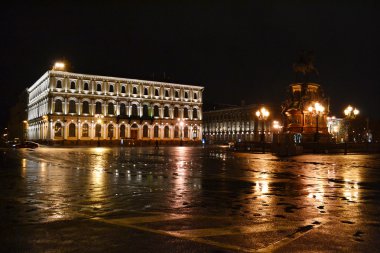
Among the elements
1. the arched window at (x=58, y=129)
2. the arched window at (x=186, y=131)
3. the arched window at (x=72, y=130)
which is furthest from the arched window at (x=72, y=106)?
the arched window at (x=186, y=131)

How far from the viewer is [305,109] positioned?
44.7 metres

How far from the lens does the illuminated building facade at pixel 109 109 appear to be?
88.5 meters

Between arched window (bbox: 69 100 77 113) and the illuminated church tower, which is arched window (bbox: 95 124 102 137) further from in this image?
the illuminated church tower

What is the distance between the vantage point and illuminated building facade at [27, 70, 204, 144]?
88.5 metres

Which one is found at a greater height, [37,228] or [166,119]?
[166,119]

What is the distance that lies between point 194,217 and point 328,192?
220 inches

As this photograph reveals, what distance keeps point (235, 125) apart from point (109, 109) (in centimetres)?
4110

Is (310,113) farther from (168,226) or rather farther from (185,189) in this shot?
(168,226)

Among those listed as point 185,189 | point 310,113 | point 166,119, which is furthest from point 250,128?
point 185,189

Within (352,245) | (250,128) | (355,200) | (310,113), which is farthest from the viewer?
(250,128)

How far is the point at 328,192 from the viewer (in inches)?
491

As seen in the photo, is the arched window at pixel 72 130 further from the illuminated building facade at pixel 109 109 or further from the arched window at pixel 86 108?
the arched window at pixel 86 108

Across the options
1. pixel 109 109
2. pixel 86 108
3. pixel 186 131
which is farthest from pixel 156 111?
pixel 86 108

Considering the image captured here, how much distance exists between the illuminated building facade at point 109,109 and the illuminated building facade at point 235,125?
1737 centimetres
